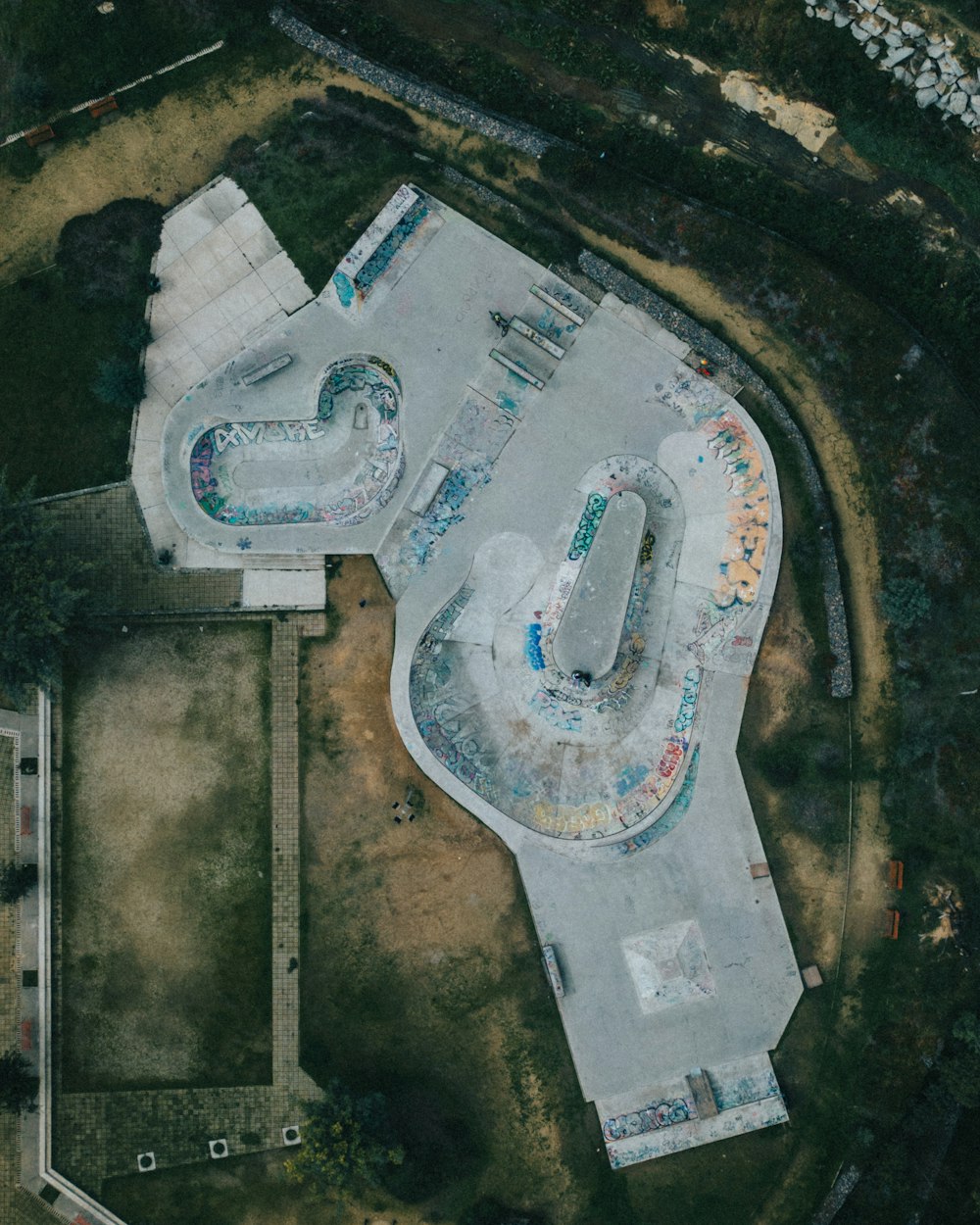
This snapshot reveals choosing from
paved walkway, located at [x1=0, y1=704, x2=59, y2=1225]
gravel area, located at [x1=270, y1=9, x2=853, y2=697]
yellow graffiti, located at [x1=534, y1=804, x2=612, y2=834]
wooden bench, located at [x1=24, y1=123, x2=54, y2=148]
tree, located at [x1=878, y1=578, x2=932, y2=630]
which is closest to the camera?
tree, located at [x1=878, y1=578, x2=932, y2=630]

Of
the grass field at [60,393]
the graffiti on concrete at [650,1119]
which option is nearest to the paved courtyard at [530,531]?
the grass field at [60,393]

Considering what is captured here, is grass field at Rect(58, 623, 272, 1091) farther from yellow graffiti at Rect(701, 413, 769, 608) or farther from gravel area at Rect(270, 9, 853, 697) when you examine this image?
gravel area at Rect(270, 9, 853, 697)

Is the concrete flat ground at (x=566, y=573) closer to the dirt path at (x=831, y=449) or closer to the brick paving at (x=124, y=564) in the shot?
the brick paving at (x=124, y=564)

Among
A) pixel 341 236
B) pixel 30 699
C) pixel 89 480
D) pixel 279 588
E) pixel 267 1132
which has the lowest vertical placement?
pixel 267 1132

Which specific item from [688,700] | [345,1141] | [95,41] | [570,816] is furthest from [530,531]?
[95,41]

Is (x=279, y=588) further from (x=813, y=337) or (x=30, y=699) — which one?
(x=813, y=337)

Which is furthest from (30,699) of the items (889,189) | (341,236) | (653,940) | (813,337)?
(889,189)

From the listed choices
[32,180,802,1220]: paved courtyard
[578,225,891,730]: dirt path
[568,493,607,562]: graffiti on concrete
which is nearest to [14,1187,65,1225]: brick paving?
[32,180,802,1220]: paved courtyard
